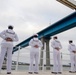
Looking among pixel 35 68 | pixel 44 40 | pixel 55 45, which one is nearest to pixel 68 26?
pixel 44 40

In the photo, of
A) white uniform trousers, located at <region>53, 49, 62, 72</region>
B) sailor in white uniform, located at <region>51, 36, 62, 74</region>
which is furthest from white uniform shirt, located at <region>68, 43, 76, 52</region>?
white uniform trousers, located at <region>53, 49, 62, 72</region>

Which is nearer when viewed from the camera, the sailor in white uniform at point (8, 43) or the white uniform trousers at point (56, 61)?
the sailor in white uniform at point (8, 43)

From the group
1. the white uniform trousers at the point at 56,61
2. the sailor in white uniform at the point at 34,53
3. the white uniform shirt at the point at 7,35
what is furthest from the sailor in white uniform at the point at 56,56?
the white uniform shirt at the point at 7,35

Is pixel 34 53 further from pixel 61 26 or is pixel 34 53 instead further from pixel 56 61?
pixel 61 26

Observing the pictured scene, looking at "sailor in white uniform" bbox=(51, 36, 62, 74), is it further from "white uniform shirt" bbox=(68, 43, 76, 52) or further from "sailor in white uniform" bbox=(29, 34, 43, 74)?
"white uniform shirt" bbox=(68, 43, 76, 52)

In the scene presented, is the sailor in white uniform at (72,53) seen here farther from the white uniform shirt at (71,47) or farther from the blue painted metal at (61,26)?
the blue painted metal at (61,26)

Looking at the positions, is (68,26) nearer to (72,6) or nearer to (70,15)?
(70,15)

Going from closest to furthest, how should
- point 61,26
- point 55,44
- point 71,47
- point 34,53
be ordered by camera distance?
1. point 34,53
2. point 55,44
3. point 71,47
4. point 61,26

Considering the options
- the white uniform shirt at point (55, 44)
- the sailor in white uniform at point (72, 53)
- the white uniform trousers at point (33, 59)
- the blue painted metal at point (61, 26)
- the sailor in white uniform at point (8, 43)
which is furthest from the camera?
the blue painted metal at point (61, 26)

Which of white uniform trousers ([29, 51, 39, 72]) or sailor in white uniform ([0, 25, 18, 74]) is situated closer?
sailor in white uniform ([0, 25, 18, 74])

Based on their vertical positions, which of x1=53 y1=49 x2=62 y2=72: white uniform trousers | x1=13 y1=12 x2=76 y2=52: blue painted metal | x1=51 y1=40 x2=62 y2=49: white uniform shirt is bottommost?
x1=53 y1=49 x2=62 y2=72: white uniform trousers

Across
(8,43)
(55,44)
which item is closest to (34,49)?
(55,44)

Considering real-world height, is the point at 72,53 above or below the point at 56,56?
above

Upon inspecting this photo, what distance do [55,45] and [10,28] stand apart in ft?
7.66
